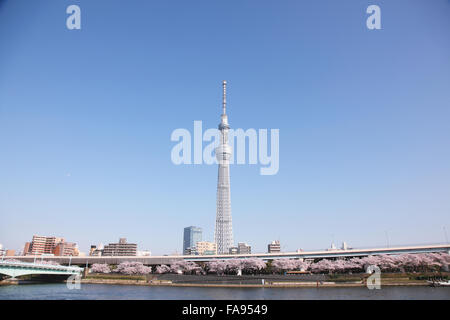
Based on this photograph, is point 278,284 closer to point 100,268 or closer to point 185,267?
point 185,267

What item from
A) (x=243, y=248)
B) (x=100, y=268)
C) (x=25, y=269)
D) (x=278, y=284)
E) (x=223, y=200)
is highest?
(x=223, y=200)

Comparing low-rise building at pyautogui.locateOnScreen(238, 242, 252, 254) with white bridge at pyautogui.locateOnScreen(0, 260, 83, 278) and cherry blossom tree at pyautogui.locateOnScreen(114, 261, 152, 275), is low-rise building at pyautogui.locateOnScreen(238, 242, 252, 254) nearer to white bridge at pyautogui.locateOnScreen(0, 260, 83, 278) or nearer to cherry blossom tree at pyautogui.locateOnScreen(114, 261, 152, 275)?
cherry blossom tree at pyautogui.locateOnScreen(114, 261, 152, 275)

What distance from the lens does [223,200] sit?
77.6m

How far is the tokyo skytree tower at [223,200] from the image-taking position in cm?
7619

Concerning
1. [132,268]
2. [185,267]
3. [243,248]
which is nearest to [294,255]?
[185,267]

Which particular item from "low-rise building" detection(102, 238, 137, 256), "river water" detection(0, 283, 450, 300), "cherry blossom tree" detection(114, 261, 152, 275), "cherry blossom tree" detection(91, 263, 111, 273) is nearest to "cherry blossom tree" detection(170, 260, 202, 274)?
"cherry blossom tree" detection(114, 261, 152, 275)

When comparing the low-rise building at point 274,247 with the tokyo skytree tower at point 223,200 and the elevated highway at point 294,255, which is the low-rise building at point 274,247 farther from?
the elevated highway at point 294,255

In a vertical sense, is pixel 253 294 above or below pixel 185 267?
above

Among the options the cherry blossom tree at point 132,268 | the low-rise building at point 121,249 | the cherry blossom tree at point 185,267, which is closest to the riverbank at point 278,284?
the cherry blossom tree at point 132,268

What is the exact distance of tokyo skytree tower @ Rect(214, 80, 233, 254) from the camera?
7619cm

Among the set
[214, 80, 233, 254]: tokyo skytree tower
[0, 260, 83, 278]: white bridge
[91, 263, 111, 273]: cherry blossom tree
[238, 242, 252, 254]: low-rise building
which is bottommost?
[238, 242, 252, 254]: low-rise building
